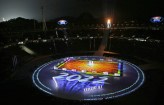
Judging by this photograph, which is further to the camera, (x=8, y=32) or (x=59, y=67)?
(x=8, y=32)

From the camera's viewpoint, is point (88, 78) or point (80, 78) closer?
point (88, 78)

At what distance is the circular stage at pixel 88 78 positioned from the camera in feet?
82.8

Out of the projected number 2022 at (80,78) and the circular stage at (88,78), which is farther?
the projected number 2022 at (80,78)

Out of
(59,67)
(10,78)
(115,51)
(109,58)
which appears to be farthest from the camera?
(115,51)

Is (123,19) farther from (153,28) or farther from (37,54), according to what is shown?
(37,54)

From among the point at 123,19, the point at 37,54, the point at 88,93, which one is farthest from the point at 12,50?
the point at 123,19

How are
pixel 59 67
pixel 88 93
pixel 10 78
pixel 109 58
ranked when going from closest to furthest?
1. pixel 88 93
2. pixel 10 78
3. pixel 59 67
4. pixel 109 58

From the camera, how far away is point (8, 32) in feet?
175

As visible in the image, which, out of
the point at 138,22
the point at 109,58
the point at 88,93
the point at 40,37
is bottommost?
the point at 88,93

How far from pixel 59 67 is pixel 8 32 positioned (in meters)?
25.1

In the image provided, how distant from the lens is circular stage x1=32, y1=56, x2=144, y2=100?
25223mm

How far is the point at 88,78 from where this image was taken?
1181 inches

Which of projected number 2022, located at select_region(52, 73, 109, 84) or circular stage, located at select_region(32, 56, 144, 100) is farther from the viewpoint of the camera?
projected number 2022, located at select_region(52, 73, 109, 84)

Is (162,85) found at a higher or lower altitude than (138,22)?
lower
